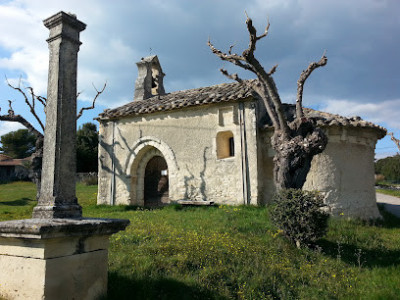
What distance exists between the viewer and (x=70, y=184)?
148 inches

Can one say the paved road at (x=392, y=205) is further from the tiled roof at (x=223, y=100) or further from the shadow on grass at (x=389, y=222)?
the tiled roof at (x=223, y=100)

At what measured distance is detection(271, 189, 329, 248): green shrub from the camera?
20.9 feet

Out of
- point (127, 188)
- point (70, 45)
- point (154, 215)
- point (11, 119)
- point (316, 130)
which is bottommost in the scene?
point (154, 215)

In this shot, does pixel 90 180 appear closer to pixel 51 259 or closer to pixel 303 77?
pixel 303 77

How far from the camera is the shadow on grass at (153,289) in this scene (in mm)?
3939

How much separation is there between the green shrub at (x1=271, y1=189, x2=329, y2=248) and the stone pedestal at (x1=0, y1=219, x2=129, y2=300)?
14.0ft

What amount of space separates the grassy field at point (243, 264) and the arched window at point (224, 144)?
12.1 ft

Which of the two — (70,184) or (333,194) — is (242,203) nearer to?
(333,194)

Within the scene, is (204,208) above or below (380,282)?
above

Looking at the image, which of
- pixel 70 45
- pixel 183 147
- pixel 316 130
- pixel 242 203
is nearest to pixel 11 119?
pixel 183 147

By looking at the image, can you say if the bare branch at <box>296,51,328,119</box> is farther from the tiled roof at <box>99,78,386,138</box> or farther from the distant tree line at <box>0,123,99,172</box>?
the distant tree line at <box>0,123,99,172</box>

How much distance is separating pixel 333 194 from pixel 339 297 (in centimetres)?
602

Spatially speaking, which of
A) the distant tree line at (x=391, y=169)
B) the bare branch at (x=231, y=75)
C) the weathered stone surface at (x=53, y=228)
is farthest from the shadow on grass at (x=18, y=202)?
the distant tree line at (x=391, y=169)

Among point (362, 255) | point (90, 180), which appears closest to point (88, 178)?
point (90, 180)
